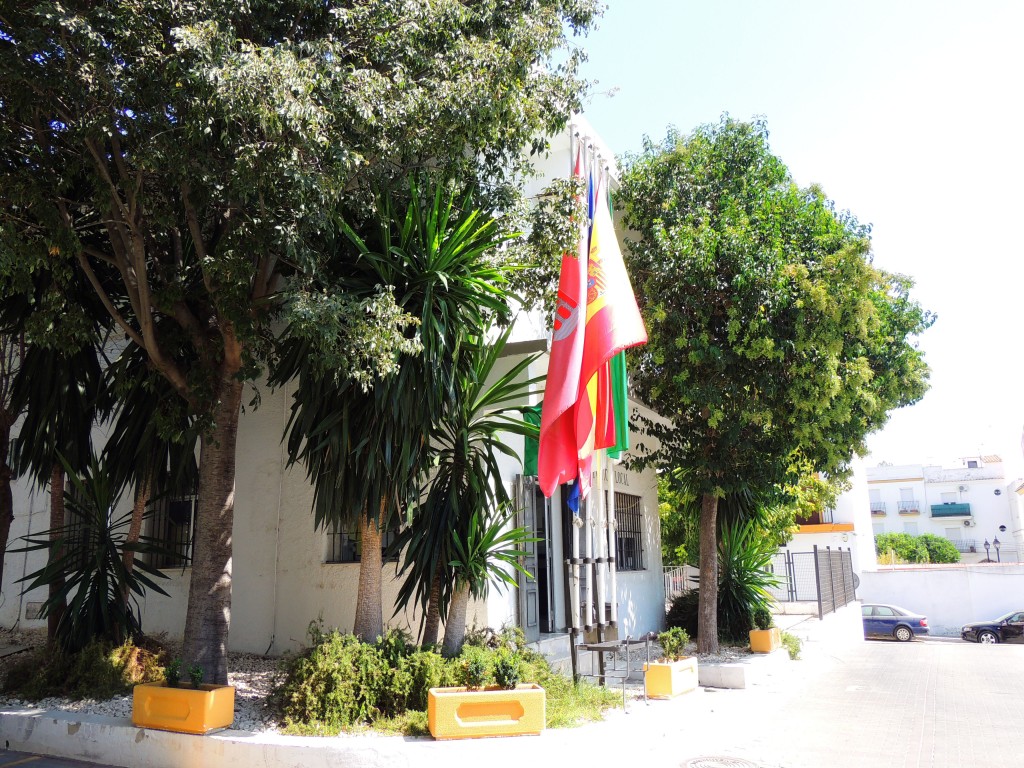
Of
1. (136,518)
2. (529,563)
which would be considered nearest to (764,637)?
(529,563)

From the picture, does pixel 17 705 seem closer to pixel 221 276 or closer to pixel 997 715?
pixel 221 276

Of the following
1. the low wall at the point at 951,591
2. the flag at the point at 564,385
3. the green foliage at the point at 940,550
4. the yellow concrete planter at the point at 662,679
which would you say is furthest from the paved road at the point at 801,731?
the green foliage at the point at 940,550

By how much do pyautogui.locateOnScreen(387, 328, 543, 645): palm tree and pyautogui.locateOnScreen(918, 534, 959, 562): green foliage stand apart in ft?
165

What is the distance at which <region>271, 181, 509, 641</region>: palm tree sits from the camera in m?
7.50

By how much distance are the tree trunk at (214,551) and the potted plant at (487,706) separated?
8.18 feet

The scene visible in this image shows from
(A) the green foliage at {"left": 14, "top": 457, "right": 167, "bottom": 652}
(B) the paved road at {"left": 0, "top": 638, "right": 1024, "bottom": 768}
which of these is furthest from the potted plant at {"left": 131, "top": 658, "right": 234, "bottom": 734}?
(A) the green foliage at {"left": 14, "top": 457, "right": 167, "bottom": 652}

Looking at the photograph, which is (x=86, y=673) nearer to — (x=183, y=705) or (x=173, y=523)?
(x=183, y=705)

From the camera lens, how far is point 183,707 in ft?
22.2

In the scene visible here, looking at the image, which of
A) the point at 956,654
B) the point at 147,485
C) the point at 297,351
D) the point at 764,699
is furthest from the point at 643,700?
the point at 956,654

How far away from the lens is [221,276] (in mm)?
7598

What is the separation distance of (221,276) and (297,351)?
1113 mm

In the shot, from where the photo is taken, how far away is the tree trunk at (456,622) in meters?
7.95

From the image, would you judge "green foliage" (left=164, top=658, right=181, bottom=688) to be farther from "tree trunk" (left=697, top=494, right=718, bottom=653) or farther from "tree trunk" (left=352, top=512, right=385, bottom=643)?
"tree trunk" (left=697, top=494, right=718, bottom=653)

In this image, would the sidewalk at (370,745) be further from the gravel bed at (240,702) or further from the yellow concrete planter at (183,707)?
the gravel bed at (240,702)
